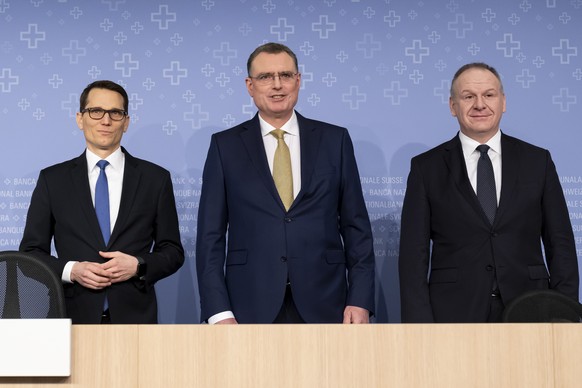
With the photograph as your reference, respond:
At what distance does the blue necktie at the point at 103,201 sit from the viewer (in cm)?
329

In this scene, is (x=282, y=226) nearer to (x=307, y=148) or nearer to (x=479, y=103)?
(x=307, y=148)

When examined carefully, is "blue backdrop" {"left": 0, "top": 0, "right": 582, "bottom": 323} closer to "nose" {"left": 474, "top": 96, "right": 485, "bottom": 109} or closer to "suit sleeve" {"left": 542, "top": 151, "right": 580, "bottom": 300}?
"nose" {"left": 474, "top": 96, "right": 485, "bottom": 109}

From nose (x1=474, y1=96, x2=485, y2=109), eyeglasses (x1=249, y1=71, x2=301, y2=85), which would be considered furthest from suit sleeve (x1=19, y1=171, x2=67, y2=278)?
nose (x1=474, y1=96, x2=485, y2=109)

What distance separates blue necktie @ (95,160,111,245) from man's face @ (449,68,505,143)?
1.29 metres

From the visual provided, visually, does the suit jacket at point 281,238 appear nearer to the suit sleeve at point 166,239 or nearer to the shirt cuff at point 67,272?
the suit sleeve at point 166,239

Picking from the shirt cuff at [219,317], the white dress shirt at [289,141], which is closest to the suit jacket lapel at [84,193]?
the shirt cuff at [219,317]

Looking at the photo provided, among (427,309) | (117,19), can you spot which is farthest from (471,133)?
(117,19)

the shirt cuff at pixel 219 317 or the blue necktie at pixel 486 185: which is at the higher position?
the blue necktie at pixel 486 185

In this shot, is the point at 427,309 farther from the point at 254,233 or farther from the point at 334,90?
the point at 334,90

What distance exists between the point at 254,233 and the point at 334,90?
1.27 metres

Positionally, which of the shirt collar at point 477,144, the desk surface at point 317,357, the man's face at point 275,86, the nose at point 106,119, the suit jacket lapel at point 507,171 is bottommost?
the desk surface at point 317,357

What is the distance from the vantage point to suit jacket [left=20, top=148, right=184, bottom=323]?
3.18 metres

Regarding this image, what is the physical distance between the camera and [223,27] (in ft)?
14.0

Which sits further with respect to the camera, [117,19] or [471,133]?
[117,19]
